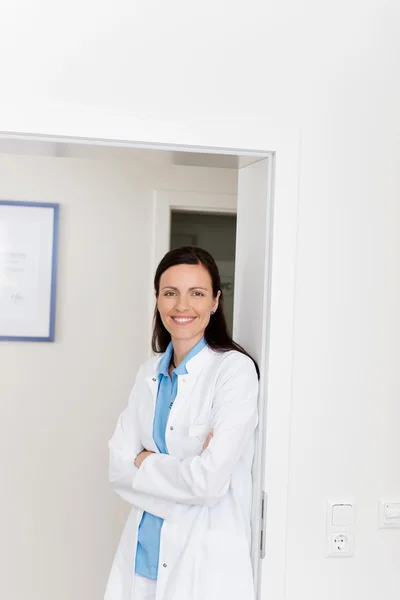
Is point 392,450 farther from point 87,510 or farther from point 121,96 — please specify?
point 87,510

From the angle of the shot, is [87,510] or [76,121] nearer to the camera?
[76,121]

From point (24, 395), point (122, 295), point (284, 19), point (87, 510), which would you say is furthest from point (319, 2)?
point (87, 510)

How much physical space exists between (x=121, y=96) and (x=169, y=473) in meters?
0.86

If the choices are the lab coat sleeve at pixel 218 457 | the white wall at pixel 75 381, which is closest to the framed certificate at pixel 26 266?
the white wall at pixel 75 381

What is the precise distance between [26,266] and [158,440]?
1.37 meters

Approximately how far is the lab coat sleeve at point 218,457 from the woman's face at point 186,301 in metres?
0.15

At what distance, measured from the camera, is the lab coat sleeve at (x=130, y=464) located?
1872 mm

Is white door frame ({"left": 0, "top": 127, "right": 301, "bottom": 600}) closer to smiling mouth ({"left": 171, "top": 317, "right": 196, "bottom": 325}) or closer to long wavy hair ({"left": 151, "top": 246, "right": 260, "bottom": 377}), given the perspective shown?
long wavy hair ({"left": 151, "top": 246, "right": 260, "bottom": 377})

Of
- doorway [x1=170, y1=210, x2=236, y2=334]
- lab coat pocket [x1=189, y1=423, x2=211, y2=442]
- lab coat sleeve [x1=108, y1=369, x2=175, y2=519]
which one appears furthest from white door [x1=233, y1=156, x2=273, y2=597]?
doorway [x1=170, y1=210, x2=236, y2=334]

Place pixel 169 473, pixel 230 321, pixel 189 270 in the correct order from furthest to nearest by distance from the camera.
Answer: pixel 230 321
pixel 189 270
pixel 169 473

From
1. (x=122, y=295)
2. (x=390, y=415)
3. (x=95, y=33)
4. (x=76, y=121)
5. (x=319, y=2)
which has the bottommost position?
(x=390, y=415)

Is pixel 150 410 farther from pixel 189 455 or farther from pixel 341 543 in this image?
pixel 341 543

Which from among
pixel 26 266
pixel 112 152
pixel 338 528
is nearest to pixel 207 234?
pixel 26 266

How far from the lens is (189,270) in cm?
198
